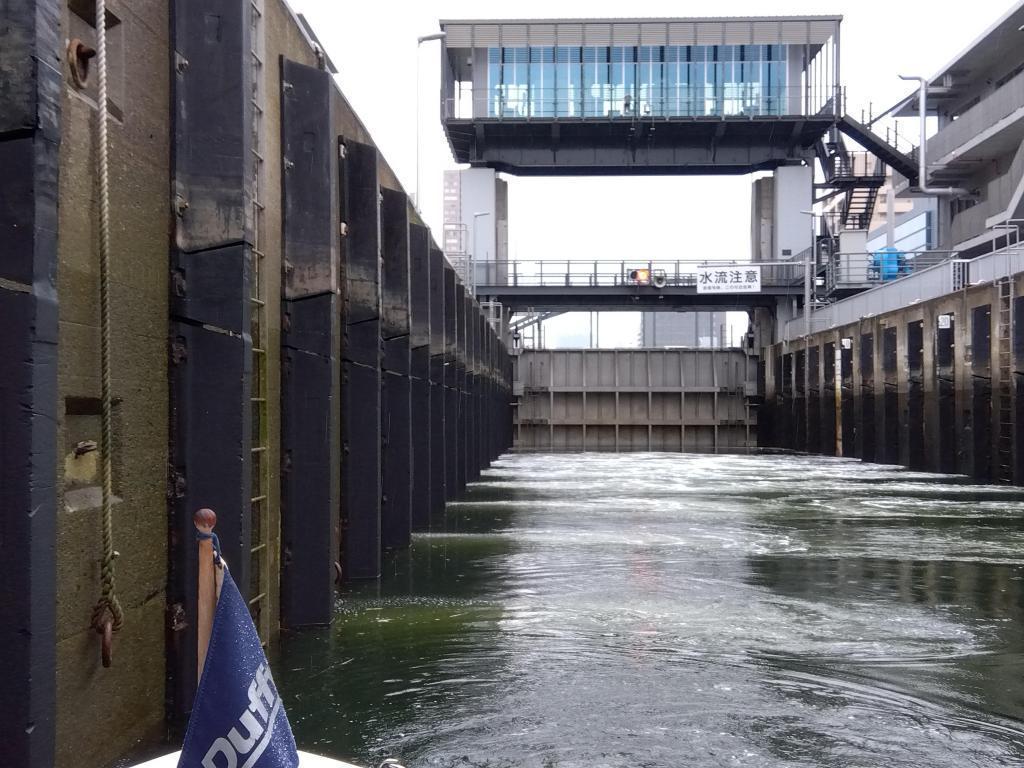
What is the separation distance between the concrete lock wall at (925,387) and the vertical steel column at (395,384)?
14.8 metres

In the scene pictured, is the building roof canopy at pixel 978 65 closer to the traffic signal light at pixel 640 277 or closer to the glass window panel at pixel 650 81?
the glass window panel at pixel 650 81

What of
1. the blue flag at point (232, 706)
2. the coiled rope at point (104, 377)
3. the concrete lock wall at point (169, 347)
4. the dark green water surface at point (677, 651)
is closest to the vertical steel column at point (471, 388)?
the dark green water surface at point (677, 651)

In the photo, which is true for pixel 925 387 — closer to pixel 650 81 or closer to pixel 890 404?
pixel 890 404

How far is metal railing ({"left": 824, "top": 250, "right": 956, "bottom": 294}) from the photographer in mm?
48969

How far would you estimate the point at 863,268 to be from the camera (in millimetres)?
49219

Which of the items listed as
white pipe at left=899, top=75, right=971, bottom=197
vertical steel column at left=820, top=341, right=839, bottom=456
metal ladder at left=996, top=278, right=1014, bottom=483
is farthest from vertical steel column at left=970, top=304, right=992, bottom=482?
white pipe at left=899, top=75, right=971, bottom=197

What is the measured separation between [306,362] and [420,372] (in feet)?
25.7

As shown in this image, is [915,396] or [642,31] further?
[642,31]

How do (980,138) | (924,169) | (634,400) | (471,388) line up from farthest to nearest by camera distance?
1. (634,400)
2. (924,169)
3. (980,138)
4. (471,388)

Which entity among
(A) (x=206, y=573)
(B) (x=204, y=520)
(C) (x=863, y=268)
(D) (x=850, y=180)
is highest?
(D) (x=850, y=180)

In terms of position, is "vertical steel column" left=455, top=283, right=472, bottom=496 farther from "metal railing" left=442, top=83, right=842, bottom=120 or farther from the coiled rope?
Answer: "metal railing" left=442, top=83, right=842, bottom=120

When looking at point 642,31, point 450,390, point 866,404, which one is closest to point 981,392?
point 866,404

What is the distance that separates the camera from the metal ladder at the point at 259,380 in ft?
26.5

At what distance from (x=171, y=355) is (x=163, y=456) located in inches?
22.0
